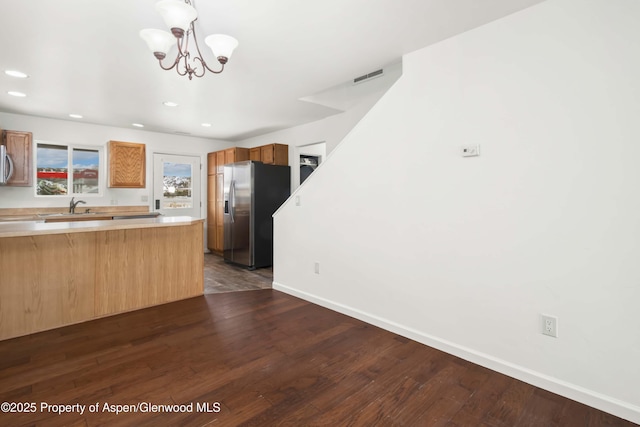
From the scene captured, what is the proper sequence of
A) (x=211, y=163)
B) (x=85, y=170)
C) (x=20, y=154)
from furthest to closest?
(x=211, y=163) < (x=85, y=170) < (x=20, y=154)

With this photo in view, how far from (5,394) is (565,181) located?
360 centimetres

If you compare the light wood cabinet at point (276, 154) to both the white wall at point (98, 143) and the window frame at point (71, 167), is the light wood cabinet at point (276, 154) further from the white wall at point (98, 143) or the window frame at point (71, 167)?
the window frame at point (71, 167)

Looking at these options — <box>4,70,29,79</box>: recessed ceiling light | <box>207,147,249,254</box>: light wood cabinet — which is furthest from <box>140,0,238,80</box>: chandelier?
<box>207,147,249,254</box>: light wood cabinet

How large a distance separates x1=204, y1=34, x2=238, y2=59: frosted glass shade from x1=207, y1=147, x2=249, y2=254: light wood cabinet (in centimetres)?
407

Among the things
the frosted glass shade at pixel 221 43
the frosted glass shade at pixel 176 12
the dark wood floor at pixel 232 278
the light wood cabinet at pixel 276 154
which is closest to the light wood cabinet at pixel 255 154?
the light wood cabinet at pixel 276 154

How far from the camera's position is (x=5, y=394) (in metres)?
1.84

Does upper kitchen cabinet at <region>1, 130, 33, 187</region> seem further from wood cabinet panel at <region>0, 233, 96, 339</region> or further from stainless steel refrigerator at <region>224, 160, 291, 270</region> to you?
stainless steel refrigerator at <region>224, 160, 291, 270</region>

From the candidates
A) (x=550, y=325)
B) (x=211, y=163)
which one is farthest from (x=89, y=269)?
(x=211, y=163)

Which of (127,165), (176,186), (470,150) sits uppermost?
(127,165)

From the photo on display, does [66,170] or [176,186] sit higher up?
[66,170]

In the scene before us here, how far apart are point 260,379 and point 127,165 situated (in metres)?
4.85

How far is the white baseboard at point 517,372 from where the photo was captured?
5.68ft

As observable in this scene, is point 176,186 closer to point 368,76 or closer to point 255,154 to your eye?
point 255,154

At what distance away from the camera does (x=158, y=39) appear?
198cm
